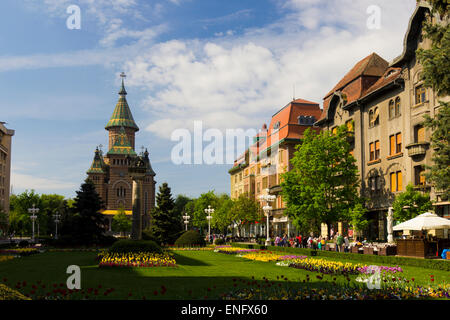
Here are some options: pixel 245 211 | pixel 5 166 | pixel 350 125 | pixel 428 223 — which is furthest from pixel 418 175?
pixel 5 166

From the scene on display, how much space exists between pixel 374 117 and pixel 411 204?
11.5 m

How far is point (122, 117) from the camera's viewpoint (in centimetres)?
12988

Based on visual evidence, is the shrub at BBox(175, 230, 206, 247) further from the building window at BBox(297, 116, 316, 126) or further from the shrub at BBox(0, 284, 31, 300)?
the shrub at BBox(0, 284, 31, 300)

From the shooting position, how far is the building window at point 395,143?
37.5 metres

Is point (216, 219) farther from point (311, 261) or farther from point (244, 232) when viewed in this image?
point (311, 261)

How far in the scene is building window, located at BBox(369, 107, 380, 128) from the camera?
40812mm

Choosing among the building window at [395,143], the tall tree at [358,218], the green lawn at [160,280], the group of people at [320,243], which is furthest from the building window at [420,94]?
the green lawn at [160,280]

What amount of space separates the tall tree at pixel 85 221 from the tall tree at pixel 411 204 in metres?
31.0

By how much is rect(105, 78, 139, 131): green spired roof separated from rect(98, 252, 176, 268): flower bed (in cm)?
10719

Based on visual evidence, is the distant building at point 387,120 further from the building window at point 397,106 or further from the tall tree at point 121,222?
the tall tree at point 121,222

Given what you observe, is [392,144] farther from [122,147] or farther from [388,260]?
[122,147]

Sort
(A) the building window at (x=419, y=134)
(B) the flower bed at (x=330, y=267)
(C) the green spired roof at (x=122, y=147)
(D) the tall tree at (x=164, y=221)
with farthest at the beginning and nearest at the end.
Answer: (C) the green spired roof at (x=122, y=147) < (D) the tall tree at (x=164, y=221) < (A) the building window at (x=419, y=134) < (B) the flower bed at (x=330, y=267)

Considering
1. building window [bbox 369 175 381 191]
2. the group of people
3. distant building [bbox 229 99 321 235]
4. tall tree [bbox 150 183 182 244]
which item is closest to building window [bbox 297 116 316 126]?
distant building [bbox 229 99 321 235]

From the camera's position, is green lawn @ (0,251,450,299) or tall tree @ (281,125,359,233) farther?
tall tree @ (281,125,359,233)
